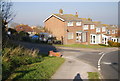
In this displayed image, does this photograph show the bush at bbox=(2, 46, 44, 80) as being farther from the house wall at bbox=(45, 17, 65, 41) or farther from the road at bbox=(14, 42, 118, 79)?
the house wall at bbox=(45, 17, 65, 41)

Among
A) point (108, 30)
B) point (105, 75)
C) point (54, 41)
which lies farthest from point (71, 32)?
point (105, 75)

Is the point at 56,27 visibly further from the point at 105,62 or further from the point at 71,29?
the point at 105,62

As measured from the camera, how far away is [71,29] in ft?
109

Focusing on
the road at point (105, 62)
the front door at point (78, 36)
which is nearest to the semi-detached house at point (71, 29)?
the front door at point (78, 36)

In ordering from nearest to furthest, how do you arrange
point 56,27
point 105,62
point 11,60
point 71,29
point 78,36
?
point 11,60 < point 105,62 < point 71,29 < point 56,27 < point 78,36

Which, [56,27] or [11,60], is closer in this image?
[11,60]

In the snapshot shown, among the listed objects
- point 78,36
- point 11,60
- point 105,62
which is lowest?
point 105,62

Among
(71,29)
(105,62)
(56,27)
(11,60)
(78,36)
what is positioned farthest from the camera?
(78,36)

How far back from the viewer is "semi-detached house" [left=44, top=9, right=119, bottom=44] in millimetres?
31953

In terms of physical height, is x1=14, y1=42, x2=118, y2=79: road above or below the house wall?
below

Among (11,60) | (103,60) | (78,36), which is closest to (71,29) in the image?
(78,36)

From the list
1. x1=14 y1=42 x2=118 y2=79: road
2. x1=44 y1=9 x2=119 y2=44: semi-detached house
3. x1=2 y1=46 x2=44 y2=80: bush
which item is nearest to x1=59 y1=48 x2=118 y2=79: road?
x1=14 y1=42 x2=118 y2=79: road

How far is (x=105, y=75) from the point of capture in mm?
10414

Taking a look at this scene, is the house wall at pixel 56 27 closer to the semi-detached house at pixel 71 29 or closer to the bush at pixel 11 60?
the semi-detached house at pixel 71 29
